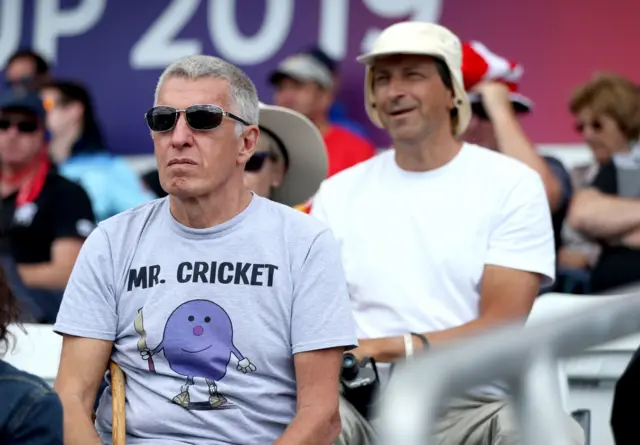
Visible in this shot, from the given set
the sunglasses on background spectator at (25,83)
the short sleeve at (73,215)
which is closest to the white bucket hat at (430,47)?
the short sleeve at (73,215)

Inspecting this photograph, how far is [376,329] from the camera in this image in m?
3.84

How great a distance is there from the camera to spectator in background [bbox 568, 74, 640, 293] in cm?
514

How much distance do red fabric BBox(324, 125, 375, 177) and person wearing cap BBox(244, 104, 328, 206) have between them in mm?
1585

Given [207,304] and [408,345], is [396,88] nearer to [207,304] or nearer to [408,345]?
[408,345]

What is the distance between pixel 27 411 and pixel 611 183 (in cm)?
361

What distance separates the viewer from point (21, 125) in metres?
6.09

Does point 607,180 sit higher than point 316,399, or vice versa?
point 607,180

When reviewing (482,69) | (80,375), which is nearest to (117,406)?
(80,375)

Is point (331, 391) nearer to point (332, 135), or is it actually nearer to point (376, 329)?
point (376, 329)

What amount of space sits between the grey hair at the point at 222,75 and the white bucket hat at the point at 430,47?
1.08m

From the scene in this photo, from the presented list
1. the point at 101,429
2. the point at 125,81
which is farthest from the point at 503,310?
the point at 125,81

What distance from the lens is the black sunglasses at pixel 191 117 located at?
9.87 ft

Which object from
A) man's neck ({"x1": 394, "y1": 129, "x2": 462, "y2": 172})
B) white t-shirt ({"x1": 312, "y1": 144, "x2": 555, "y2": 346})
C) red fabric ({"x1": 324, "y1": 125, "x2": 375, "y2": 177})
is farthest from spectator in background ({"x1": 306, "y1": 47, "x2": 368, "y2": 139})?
white t-shirt ({"x1": 312, "y1": 144, "x2": 555, "y2": 346})

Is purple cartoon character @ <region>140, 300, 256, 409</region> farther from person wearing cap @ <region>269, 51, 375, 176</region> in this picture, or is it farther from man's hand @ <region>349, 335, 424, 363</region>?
person wearing cap @ <region>269, 51, 375, 176</region>
